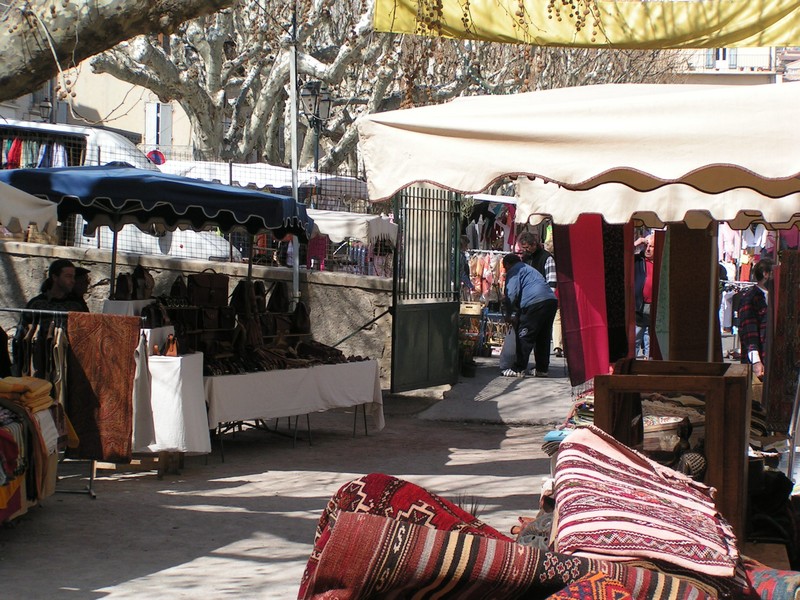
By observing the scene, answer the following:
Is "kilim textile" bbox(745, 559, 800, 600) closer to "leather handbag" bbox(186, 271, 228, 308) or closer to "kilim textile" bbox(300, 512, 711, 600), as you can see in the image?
"kilim textile" bbox(300, 512, 711, 600)

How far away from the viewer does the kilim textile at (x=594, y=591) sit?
2.39m

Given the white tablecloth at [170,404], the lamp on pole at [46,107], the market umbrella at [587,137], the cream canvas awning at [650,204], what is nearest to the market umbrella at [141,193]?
the white tablecloth at [170,404]

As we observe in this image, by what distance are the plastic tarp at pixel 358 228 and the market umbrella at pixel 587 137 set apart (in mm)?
9288

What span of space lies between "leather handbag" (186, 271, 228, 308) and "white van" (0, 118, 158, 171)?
6374mm

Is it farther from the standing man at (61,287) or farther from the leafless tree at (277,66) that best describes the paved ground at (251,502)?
the leafless tree at (277,66)

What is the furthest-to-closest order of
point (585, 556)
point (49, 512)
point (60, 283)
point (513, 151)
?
point (60, 283), point (49, 512), point (513, 151), point (585, 556)

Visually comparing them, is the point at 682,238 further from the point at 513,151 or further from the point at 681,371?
the point at 513,151

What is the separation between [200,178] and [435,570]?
15.1 metres

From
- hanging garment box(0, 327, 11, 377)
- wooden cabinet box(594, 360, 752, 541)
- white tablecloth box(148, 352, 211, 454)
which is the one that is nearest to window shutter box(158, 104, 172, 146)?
white tablecloth box(148, 352, 211, 454)

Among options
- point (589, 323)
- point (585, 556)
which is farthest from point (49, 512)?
point (585, 556)

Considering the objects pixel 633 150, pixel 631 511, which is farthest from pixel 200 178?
pixel 631 511

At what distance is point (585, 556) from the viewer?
8.87 feet

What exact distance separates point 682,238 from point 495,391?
7.20 meters

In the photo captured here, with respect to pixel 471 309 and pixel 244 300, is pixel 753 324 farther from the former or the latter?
pixel 471 309
